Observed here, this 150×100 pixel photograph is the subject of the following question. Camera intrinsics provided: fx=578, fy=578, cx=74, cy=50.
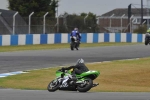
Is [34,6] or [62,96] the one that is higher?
[34,6]

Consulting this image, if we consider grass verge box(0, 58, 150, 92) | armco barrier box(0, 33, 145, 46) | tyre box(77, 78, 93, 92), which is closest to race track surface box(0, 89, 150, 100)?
tyre box(77, 78, 93, 92)

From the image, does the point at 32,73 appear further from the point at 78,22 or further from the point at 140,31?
the point at 140,31

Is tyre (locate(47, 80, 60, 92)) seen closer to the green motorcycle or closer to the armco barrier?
the green motorcycle

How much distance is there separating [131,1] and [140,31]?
946 centimetres

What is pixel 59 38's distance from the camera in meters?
44.2

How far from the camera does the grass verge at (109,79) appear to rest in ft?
50.7

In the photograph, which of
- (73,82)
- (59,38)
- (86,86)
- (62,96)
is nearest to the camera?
(62,96)

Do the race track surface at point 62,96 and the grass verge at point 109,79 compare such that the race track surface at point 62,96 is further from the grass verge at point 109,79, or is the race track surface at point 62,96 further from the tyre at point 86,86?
the grass verge at point 109,79

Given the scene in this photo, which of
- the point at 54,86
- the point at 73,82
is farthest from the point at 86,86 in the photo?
the point at 54,86

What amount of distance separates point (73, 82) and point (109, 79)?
4.61 meters

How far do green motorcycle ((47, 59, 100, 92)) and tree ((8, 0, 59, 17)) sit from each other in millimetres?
39475

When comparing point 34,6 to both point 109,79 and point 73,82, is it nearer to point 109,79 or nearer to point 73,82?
point 109,79

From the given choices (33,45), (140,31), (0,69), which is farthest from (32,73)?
(140,31)

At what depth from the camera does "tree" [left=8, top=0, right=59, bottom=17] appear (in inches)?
2115
